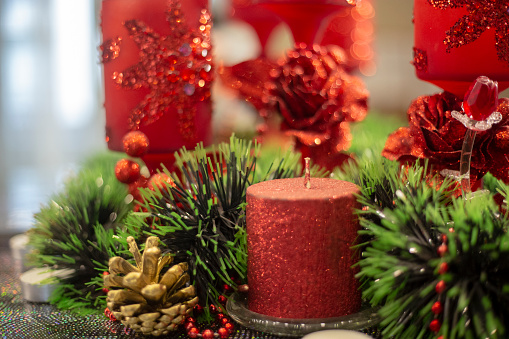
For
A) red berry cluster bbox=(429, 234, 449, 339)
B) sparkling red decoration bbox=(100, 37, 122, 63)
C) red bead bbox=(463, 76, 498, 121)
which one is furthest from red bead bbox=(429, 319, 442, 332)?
sparkling red decoration bbox=(100, 37, 122, 63)

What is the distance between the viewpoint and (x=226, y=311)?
462 millimetres

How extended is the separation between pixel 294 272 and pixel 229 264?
0.20 feet

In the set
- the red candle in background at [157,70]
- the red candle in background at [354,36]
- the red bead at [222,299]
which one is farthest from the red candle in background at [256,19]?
the red bead at [222,299]

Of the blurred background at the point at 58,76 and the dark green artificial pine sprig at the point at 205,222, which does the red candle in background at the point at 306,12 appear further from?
the blurred background at the point at 58,76

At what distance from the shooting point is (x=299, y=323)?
42cm

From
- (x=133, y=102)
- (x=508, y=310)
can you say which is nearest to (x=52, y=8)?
(x=133, y=102)

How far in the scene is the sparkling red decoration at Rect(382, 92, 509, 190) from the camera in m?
0.47

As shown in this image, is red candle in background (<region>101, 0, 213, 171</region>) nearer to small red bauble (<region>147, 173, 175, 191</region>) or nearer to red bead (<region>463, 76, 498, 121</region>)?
small red bauble (<region>147, 173, 175, 191</region>)

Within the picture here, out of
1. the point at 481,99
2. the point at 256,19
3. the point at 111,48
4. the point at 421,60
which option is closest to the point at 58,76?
the point at 256,19

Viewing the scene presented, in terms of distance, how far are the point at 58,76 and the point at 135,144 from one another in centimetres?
160

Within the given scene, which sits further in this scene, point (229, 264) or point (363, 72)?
point (363, 72)

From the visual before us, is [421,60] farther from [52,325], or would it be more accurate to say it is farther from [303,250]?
[52,325]

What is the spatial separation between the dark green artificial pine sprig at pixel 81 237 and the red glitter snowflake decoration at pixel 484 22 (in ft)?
1.19

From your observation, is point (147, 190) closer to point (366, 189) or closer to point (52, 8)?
point (366, 189)
